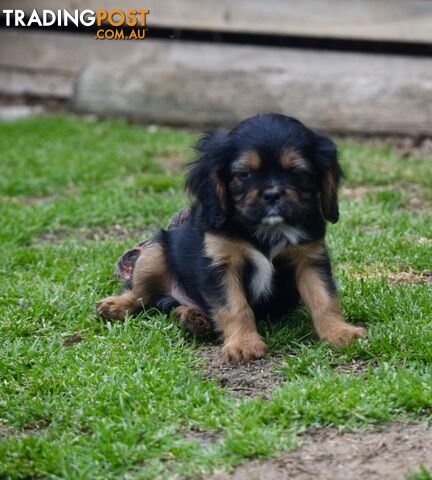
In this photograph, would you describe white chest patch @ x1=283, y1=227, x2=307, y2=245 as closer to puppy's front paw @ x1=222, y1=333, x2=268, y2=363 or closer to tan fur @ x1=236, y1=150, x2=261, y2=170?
tan fur @ x1=236, y1=150, x2=261, y2=170

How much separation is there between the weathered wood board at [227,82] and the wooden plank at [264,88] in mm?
10

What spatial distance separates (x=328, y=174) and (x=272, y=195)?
44 cm

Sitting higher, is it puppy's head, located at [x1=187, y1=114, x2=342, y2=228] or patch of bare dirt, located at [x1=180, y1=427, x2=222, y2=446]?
puppy's head, located at [x1=187, y1=114, x2=342, y2=228]

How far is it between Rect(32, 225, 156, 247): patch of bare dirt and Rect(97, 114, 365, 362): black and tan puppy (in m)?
2.15

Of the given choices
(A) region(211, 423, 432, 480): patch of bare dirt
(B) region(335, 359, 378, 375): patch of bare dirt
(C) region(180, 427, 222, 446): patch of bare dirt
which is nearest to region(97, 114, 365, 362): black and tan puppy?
(B) region(335, 359, 378, 375): patch of bare dirt

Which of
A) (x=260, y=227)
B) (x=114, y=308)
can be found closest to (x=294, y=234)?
(x=260, y=227)

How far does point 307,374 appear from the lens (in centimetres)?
442

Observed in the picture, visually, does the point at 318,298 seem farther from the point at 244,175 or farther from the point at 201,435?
the point at 201,435

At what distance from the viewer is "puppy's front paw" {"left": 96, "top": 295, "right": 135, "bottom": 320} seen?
5297 millimetres

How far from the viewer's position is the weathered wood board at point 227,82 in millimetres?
9867

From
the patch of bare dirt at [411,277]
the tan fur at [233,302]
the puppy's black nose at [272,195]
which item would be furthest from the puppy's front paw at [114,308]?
the patch of bare dirt at [411,277]

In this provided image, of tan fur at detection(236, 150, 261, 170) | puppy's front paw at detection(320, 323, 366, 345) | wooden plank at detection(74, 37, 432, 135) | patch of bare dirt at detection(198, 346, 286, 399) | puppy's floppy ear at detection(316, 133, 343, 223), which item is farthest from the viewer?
wooden plank at detection(74, 37, 432, 135)

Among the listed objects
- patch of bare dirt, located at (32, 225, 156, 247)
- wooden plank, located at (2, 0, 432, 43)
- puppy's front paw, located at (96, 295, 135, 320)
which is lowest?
patch of bare dirt, located at (32, 225, 156, 247)

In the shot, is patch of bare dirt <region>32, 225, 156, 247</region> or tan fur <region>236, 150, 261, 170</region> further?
patch of bare dirt <region>32, 225, 156, 247</region>
